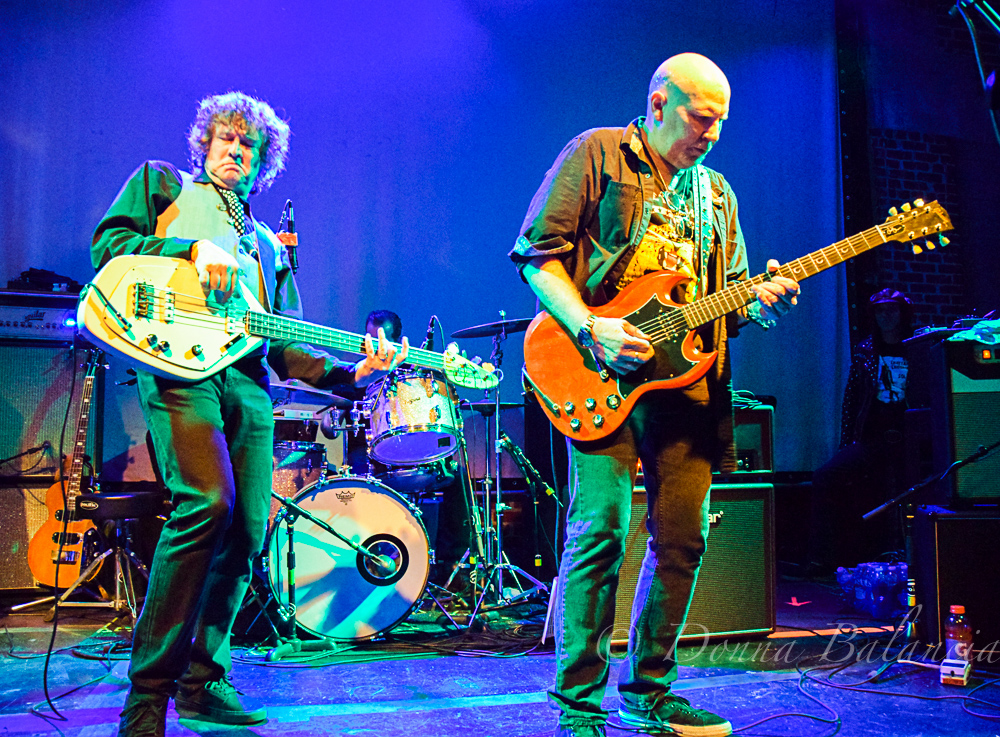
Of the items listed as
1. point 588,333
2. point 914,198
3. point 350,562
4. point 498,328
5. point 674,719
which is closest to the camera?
point 588,333

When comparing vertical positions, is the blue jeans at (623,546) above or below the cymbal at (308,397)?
below

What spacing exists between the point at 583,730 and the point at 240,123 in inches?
93.5

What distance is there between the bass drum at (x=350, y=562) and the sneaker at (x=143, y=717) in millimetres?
1671

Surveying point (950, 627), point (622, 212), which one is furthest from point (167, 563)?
point (950, 627)

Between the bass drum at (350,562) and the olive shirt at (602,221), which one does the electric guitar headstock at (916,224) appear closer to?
the olive shirt at (602,221)

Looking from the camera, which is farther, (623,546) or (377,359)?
(377,359)

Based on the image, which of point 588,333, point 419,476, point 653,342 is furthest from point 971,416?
point 419,476

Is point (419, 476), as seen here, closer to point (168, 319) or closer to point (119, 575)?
point (119, 575)

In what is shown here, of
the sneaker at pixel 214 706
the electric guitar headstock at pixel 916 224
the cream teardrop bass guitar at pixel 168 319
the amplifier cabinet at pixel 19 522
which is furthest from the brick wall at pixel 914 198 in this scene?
the amplifier cabinet at pixel 19 522

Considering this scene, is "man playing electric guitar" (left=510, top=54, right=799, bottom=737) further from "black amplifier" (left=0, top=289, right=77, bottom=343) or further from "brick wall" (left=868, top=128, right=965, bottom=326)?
"brick wall" (left=868, top=128, right=965, bottom=326)

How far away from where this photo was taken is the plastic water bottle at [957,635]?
130 inches

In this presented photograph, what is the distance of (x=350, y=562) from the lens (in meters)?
4.10

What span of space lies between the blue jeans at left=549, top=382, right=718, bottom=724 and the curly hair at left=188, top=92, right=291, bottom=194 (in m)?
1.67

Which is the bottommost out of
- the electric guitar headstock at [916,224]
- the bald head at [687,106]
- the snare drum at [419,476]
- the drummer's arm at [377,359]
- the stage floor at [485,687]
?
the stage floor at [485,687]
